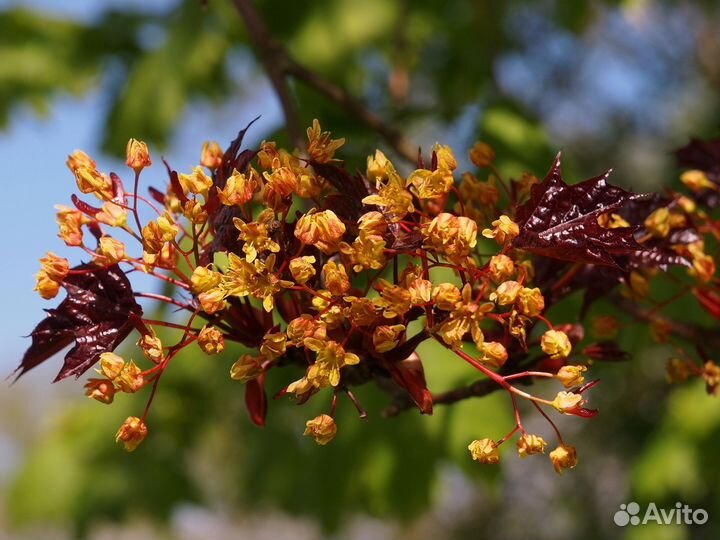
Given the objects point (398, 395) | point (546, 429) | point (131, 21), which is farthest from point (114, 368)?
point (546, 429)

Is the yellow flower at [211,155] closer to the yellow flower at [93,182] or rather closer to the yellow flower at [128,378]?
the yellow flower at [93,182]

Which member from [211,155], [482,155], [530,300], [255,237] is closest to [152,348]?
[255,237]

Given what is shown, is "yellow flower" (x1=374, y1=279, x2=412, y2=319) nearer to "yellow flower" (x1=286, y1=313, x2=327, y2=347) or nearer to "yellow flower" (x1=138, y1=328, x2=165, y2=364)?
"yellow flower" (x1=286, y1=313, x2=327, y2=347)

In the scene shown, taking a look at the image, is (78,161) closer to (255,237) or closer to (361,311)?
(255,237)

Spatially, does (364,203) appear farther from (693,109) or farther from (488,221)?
(693,109)

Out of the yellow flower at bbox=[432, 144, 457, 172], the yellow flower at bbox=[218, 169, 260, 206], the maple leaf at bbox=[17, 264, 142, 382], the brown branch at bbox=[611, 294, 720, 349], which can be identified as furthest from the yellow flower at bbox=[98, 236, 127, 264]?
the brown branch at bbox=[611, 294, 720, 349]

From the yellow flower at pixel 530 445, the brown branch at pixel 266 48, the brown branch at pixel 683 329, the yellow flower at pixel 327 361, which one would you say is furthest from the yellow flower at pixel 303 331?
the brown branch at pixel 266 48
